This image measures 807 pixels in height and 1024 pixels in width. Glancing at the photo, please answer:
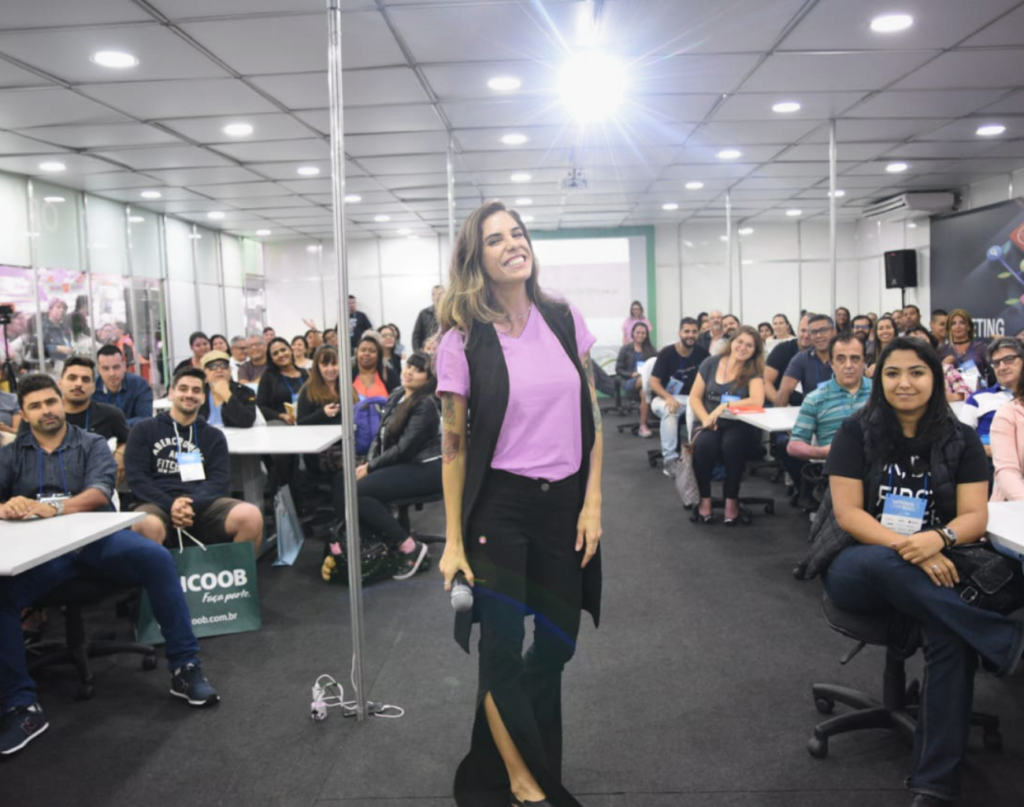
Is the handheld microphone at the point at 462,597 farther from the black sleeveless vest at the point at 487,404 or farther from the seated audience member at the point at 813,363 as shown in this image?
the seated audience member at the point at 813,363

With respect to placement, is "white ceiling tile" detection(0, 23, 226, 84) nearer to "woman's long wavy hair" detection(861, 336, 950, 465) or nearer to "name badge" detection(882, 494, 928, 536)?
"woman's long wavy hair" detection(861, 336, 950, 465)

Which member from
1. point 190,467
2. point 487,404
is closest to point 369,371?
point 190,467

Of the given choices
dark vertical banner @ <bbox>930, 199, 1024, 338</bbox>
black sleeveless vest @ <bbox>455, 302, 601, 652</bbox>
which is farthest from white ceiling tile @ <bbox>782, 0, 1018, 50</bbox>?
dark vertical banner @ <bbox>930, 199, 1024, 338</bbox>

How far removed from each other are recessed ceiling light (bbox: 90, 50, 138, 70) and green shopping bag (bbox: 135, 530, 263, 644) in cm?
306

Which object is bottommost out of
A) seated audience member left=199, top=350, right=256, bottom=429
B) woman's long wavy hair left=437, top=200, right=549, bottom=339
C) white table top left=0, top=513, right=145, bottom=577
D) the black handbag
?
the black handbag

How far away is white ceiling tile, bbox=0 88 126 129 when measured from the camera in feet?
18.1

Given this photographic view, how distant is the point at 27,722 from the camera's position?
2.73 meters

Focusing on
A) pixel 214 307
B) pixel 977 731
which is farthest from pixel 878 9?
pixel 214 307

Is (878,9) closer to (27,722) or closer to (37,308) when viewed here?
(27,722)

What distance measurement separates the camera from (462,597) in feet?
6.09

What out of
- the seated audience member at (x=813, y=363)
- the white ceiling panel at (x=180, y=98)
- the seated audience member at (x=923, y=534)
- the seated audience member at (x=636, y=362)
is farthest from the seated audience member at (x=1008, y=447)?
the seated audience member at (x=636, y=362)

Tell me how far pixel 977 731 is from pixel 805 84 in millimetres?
4763

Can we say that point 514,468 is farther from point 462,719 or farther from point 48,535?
point 48,535

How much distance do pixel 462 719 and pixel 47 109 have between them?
18.1 feet
